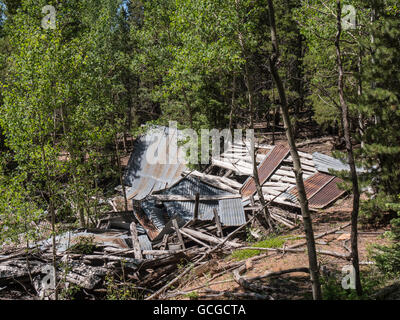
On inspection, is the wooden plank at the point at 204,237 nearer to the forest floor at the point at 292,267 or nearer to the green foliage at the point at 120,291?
the forest floor at the point at 292,267

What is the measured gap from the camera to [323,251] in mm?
8531

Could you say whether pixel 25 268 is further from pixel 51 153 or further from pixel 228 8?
Answer: pixel 228 8

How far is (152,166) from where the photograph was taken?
866 inches

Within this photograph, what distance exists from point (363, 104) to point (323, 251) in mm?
3755

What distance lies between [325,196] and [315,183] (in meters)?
0.79

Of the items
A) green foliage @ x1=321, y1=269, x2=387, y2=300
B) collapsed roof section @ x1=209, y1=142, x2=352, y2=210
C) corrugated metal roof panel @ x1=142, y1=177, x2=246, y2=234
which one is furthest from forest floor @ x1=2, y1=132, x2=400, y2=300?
collapsed roof section @ x1=209, y1=142, x2=352, y2=210

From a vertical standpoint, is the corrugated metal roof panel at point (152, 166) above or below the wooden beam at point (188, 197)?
above

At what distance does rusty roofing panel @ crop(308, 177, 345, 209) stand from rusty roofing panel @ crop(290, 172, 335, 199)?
0.47 ft

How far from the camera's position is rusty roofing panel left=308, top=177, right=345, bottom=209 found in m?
14.0

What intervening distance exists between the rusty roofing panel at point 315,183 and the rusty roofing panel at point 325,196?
14cm

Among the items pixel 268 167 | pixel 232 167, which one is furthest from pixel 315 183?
pixel 232 167

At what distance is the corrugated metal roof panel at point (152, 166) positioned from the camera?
20297 mm

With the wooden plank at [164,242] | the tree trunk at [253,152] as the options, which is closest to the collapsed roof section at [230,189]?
the wooden plank at [164,242]
